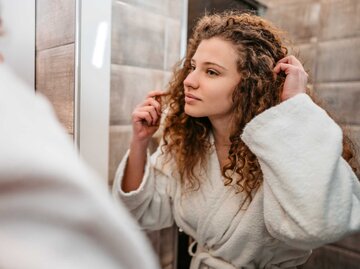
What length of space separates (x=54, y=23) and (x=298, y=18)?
35.2 inches

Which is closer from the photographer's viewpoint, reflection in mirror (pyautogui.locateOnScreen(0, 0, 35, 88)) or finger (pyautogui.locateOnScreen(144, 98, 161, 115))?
reflection in mirror (pyautogui.locateOnScreen(0, 0, 35, 88))

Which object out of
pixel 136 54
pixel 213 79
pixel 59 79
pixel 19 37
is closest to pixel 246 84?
pixel 213 79

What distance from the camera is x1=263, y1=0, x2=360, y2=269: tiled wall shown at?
100 cm

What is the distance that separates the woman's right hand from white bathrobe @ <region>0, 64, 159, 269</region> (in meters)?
0.61

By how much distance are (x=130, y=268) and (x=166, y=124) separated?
744 mm

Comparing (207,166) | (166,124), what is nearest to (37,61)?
(166,124)

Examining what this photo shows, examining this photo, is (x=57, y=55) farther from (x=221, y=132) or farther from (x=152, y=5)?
(x=221, y=132)

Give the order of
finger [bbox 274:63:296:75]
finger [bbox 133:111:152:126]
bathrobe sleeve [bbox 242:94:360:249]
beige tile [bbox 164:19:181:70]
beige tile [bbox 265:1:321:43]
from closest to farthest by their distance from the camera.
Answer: bathrobe sleeve [bbox 242:94:360:249] < finger [bbox 274:63:296:75] < finger [bbox 133:111:152:126] < beige tile [bbox 164:19:181:70] < beige tile [bbox 265:1:321:43]

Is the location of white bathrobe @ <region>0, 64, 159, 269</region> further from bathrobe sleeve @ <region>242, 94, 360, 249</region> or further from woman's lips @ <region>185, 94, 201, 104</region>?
woman's lips @ <region>185, 94, 201, 104</region>

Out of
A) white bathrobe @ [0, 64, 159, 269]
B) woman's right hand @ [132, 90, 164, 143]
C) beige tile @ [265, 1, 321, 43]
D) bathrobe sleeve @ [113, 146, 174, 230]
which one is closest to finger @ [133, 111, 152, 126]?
woman's right hand @ [132, 90, 164, 143]

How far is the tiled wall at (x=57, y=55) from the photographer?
723mm

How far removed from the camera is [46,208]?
6.9 inches

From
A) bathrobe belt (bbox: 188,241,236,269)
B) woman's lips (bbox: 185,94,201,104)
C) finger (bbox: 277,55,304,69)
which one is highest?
finger (bbox: 277,55,304,69)

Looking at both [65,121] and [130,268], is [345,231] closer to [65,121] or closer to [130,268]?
[130,268]
